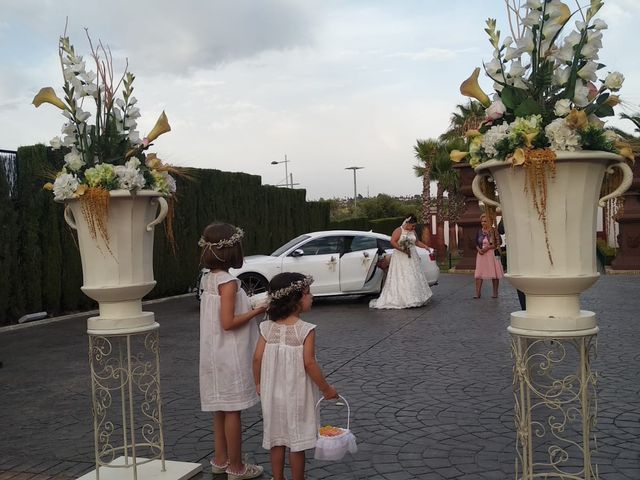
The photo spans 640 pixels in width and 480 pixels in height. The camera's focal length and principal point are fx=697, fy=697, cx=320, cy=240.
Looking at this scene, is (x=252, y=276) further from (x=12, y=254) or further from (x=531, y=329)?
(x=531, y=329)

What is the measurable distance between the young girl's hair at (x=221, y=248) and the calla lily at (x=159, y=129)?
68 cm

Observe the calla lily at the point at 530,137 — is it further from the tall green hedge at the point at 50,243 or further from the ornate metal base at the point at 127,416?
the tall green hedge at the point at 50,243

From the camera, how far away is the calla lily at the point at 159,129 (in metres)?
4.32

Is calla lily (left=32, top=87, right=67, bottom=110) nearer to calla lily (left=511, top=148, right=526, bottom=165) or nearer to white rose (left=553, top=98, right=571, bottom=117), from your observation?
calla lily (left=511, top=148, right=526, bottom=165)

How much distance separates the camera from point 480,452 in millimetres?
4664

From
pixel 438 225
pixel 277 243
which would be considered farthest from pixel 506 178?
pixel 438 225

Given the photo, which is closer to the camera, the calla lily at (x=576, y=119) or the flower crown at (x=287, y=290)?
the calla lily at (x=576, y=119)

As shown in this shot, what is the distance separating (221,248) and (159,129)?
2.85 ft

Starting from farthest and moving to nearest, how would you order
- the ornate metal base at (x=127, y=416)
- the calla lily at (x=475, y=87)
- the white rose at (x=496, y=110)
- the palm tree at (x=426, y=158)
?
the palm tree at (x=426, y=158)
the ornate metal base at (x=127, y=416)
the calla lily at (x=475, y=87)
the white rose at (x=496, y=110)

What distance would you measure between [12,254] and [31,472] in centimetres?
891

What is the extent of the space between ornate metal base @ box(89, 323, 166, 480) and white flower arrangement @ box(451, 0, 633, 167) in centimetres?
242

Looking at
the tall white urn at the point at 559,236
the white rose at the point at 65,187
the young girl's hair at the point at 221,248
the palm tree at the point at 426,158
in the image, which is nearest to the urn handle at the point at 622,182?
the tall white urn at the point at 559,236

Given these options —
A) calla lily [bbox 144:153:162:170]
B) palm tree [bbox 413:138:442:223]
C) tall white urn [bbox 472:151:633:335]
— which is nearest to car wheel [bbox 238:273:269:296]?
calla lily [bbox 144:153:162:170]

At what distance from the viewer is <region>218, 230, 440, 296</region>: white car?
539 inches
